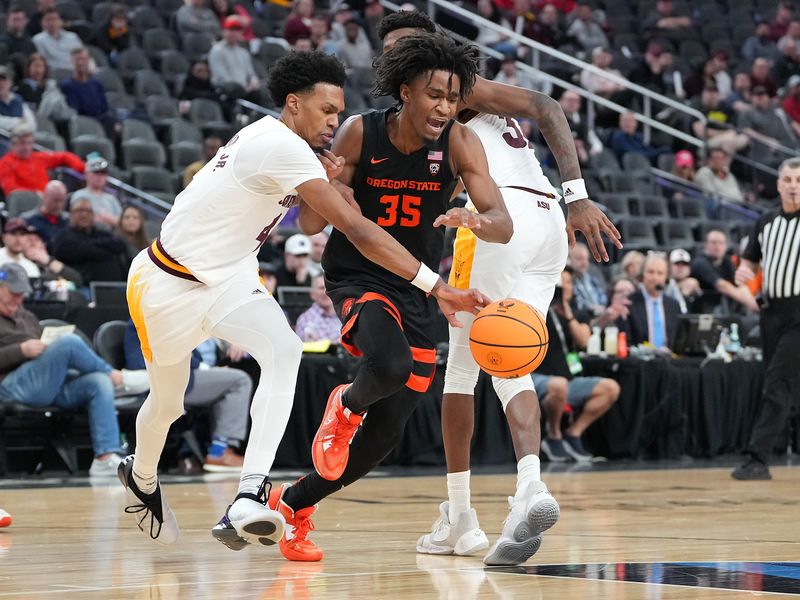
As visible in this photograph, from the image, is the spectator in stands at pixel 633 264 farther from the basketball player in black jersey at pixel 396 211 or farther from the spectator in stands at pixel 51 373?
the basketball player in black jersey at pixel 396 211

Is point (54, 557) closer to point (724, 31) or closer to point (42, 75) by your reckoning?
point (42, 75)

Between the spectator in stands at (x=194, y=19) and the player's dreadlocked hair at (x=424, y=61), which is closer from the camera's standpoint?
the player's dreadlocked hair at (x=424, y=61)

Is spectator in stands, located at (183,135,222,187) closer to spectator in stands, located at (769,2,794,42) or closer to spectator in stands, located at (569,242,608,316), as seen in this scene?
spectator in stands, located at (569,242,608,316)

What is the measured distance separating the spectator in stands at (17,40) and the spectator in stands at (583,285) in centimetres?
568

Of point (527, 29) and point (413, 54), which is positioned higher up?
point (527, 29)

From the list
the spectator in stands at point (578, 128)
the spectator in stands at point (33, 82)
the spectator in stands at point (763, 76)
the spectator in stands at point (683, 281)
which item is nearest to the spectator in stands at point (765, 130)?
the spectator in stands at point (763, 76)

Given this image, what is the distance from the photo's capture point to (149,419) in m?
4.71

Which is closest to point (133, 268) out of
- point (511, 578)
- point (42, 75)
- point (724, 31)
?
point (511, 578)

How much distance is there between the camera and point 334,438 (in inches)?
181

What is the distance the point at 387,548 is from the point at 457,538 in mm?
259

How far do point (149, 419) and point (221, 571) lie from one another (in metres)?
0.75

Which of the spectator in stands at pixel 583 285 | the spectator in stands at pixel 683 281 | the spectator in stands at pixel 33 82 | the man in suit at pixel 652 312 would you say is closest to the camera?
the man in suit at pixel 652 312

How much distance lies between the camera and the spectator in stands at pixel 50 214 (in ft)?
35.7

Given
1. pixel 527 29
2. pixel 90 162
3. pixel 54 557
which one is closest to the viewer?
pixel 54 557
